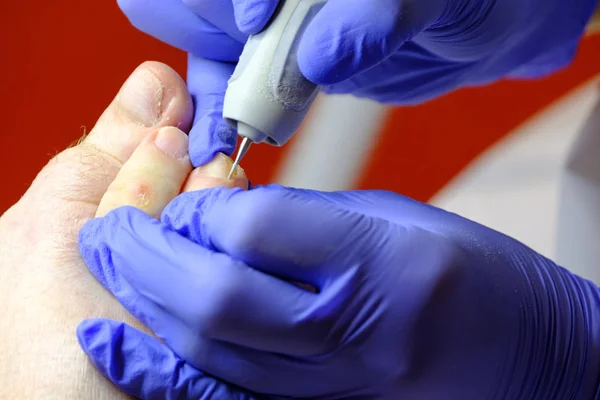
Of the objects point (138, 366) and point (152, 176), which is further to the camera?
point (152, 176)

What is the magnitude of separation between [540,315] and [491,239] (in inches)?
5.0

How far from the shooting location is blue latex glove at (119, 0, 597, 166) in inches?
31.4

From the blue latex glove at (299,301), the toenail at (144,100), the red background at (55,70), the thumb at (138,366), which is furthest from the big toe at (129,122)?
the red background at (55,70)

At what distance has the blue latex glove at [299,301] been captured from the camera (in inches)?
28.3

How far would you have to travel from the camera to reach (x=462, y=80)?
147 centimetres

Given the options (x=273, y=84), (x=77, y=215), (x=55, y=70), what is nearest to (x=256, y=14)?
(x=273, y=84)

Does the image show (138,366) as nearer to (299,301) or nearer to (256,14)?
(299,301)

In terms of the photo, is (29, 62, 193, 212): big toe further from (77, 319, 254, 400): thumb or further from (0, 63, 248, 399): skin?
(77, 319, 254, 400): thumb

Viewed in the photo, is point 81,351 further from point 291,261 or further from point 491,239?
point 491,239

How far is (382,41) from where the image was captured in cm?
81

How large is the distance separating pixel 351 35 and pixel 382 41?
0.04 m

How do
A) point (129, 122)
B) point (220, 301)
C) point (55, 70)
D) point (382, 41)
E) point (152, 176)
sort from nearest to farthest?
point (220, 301) < point (382, 41) < point (152, 176) < point (129, 122) < point (55, 70)

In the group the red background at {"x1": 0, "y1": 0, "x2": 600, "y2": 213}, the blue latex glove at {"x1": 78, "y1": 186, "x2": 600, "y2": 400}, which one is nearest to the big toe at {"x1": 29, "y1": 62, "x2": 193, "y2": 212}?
the blue latex glove at {"x1": 78, "y1": 186, "x2": 600, "y2": 400}

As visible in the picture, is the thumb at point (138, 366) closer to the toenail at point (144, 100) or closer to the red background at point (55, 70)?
the toenail at point (144, 100)
